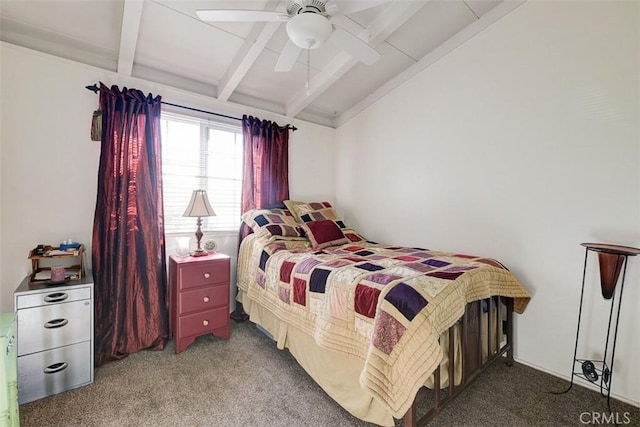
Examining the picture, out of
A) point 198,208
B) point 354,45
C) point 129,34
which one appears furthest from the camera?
point 198,208

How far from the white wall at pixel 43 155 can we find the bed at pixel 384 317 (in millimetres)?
1472

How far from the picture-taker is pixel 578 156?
192 centimetres

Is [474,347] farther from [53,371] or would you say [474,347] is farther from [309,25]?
[53,371]

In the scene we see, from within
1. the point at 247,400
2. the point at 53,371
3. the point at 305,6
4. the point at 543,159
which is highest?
→ the point at 305,6

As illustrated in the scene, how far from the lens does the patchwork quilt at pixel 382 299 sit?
1236 mm

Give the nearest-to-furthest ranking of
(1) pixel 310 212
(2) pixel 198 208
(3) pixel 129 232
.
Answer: (3) pixel 129 232 → (2) pixel 198 208 → (1) pixel 310 212

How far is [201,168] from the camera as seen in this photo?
2.81m

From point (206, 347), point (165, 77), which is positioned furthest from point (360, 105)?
point (206, 347)

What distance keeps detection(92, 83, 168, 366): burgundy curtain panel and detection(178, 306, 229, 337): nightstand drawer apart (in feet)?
0.86

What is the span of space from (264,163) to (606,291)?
9.72 ft

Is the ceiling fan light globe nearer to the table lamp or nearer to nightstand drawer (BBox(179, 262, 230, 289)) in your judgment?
the table lamp

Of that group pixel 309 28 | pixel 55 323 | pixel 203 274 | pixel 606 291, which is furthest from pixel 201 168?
pixel 606 291

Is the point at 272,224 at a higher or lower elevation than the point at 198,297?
higher

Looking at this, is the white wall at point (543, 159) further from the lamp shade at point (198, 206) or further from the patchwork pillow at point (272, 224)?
the lamp shade at point (198, 206)
